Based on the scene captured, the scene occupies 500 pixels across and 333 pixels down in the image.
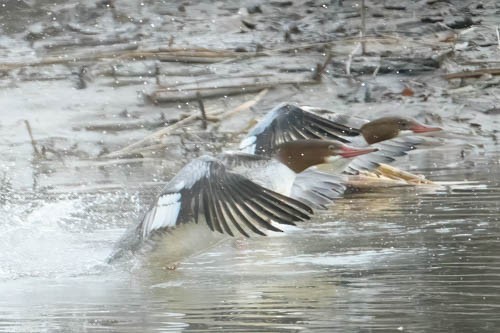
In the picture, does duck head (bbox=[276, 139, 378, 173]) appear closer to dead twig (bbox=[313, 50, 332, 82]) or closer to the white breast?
the white breast

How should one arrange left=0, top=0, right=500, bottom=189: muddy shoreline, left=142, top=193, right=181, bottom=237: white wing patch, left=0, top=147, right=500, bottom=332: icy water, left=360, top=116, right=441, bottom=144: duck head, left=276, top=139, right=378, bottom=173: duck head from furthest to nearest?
left=0, top=0, right=500, bottom=189: muddy shoreline < left=360, top=116, right=441, bottom=144: duck head < left=276, top=139, right=378, bottom=173: duck head < left=142, top=193, right=181, bottom=237: white wing patch < left=0, top=147, right=500, bottom=332: icy water

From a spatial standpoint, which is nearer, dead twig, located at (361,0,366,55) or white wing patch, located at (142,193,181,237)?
white wing patch, located at (142,193,181,237)

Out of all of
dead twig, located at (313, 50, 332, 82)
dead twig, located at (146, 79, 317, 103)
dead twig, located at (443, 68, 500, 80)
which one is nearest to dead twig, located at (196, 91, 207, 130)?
dead twig, located at (146, 79, 317, 103)

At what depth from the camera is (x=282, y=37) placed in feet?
50.8

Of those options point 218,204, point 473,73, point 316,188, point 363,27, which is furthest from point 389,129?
point 363,27

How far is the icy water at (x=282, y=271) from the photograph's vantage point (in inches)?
253

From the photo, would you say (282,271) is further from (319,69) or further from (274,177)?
(319,69)

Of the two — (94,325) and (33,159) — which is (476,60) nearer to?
(33,159)

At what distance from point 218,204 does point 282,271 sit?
1.75ft

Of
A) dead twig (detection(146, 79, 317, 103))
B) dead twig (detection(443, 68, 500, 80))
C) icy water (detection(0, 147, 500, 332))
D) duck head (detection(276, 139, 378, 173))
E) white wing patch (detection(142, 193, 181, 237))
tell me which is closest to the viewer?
icy water (detection(0, 147, 500, 332))

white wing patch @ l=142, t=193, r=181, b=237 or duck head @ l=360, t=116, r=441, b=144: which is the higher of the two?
white wing patch @ l=142, t=193, r=181, b=237

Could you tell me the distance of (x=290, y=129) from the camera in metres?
10.2

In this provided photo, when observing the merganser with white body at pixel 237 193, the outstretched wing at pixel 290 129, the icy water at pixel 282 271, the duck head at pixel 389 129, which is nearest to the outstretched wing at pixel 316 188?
the merganser with white body at pixel 237 193

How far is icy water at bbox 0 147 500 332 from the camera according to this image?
6.42 metres
